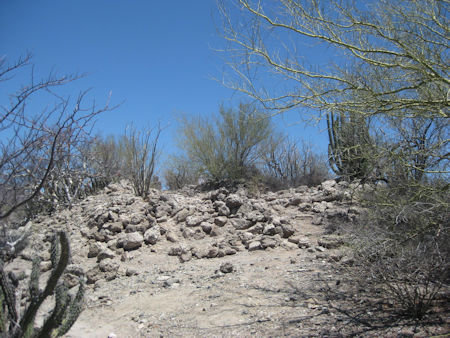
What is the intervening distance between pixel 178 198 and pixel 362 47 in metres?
7.26

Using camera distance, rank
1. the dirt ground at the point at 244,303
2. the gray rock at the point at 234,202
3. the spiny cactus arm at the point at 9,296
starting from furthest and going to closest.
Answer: the gray rock at the point at 234,202
the dirt ground at the point at 244,303
the spiny cactus arm at the point at 9,296

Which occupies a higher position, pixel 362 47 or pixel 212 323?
pixel 362 47

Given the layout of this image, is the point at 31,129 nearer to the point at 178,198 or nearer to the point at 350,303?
the point at 350,303

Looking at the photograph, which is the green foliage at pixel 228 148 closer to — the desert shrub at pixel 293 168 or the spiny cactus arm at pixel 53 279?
the desert shrub at pixel 293 168

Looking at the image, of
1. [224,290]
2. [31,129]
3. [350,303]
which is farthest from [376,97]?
[31,129]

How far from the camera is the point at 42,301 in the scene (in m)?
4.02

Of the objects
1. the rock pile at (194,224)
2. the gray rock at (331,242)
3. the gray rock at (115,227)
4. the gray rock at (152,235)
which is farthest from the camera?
the gray rock at (115,227)

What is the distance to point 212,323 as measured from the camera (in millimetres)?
4746

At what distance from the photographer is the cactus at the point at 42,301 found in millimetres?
3848

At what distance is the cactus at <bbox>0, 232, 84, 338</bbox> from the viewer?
3.85 m

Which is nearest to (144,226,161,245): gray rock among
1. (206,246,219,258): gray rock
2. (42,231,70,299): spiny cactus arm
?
(206,246,219,258): gray rock

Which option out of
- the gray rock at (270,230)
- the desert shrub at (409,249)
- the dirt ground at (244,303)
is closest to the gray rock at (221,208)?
the gray rock at (270,230)

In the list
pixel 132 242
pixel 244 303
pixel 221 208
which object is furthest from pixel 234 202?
pixel 244 303

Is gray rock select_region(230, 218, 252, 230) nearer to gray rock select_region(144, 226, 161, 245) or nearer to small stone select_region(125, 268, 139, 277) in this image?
gray rock select_region(144, 226, 161, 245)
